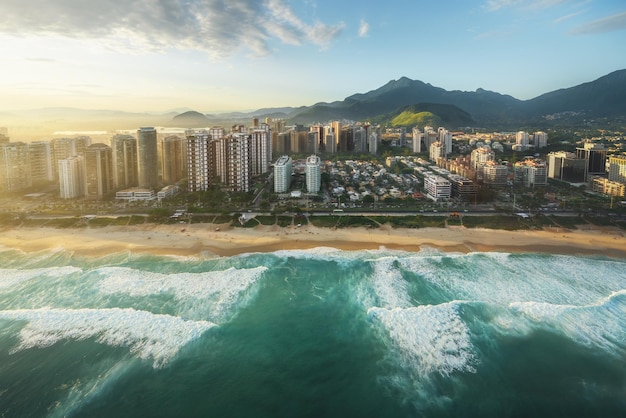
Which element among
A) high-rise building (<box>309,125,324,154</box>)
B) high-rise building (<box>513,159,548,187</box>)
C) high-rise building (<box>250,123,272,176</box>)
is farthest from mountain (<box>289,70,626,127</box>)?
high-rise building (<box>513,159,548,187</box>)

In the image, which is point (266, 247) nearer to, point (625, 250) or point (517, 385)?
point (517, 385)

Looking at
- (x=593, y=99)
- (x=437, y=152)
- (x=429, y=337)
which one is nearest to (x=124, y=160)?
(x=429, y=337)

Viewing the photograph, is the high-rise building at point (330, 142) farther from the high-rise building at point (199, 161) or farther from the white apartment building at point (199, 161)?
the white apartment building at point (199, 161)

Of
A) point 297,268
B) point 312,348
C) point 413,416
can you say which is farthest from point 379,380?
point 297,268

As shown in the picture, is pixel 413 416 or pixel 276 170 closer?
pixel 413 416

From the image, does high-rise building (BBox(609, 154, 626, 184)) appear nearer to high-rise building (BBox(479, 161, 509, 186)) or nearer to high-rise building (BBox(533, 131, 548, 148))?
high-rise building (BBox(479, 161, 509, 186))

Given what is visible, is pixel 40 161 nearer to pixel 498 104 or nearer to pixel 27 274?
pixel 27 274

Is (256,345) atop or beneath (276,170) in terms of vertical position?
beneath
